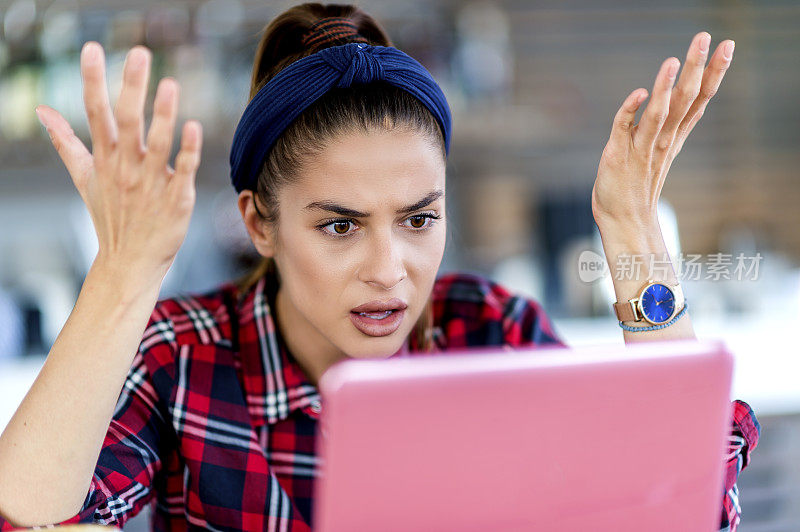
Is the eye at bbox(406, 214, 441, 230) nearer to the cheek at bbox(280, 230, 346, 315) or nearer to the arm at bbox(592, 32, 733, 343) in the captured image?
the cheek at bbox(280, 230, 346, 315)

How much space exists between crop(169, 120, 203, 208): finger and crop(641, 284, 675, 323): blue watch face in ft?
1.88

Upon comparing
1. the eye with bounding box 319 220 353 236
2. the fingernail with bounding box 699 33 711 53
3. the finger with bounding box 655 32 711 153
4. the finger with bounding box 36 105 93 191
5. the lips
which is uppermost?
the fingernail with bounding box 699 33 711 53

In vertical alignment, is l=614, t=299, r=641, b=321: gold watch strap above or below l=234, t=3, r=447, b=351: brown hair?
below

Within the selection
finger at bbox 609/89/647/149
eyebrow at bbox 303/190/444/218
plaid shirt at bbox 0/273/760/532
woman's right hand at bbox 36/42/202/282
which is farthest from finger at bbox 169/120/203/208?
finger at bbox 609/89/647/149

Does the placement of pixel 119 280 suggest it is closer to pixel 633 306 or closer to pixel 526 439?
pixel 526 439

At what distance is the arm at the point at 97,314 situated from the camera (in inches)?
26.3

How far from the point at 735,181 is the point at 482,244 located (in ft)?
3.97

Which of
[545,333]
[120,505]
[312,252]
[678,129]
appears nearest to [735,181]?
[545,333]

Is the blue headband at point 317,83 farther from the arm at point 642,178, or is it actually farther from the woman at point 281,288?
the arm at point 642,178

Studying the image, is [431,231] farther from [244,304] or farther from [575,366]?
[575,366]

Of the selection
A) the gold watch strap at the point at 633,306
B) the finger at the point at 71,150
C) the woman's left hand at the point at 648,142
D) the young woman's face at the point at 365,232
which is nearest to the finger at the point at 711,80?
the woman's left hand at the point at 648,142

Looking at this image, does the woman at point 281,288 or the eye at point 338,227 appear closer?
the woman at point 281,288

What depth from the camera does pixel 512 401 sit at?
1.69ft

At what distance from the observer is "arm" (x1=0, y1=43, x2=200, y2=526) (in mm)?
669
